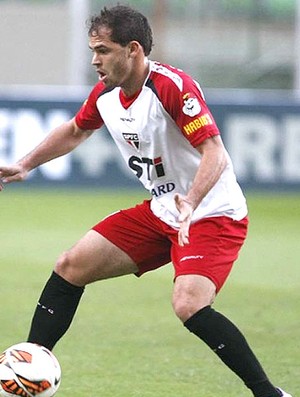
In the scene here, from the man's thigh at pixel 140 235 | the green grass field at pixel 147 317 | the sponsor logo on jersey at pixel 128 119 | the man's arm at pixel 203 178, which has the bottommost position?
the green grass field at pixel 147 317

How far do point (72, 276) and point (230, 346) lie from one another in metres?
1.11

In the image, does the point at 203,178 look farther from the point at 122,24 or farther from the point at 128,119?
the point at 122,24

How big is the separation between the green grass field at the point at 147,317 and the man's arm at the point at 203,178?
1.60 meters

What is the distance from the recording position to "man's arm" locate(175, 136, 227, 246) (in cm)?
674

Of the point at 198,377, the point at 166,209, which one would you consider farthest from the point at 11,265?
the point at 166,209

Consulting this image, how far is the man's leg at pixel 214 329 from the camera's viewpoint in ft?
22.9

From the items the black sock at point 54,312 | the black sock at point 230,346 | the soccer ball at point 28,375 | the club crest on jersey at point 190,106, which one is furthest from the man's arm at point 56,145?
the black sock at point 230,346

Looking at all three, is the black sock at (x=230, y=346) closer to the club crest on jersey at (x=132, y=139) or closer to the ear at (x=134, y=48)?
the club crest on jersey at (x=132, y=139)

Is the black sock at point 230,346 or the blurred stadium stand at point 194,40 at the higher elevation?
the black sock at point 230,346

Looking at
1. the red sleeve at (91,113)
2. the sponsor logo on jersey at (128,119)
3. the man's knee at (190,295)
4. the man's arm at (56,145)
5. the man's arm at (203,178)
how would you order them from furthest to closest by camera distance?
the man's arm at (56,145)
the red sleeve at (91,113)
the sponsor logo on jersey at (128,119)
the man's knee at (190,295)
the man's arm at (203,178)

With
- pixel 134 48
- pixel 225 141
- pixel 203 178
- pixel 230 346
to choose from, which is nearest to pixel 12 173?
pixel 134 48

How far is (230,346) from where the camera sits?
23.0ft

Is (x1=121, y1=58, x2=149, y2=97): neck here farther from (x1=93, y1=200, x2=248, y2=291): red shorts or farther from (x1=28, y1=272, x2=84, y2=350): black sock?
(x1=28, y1=272, x2=84, y2=350): black sock

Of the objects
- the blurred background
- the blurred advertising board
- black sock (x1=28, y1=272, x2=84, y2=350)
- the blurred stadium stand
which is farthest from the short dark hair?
the blurred stadium stand
